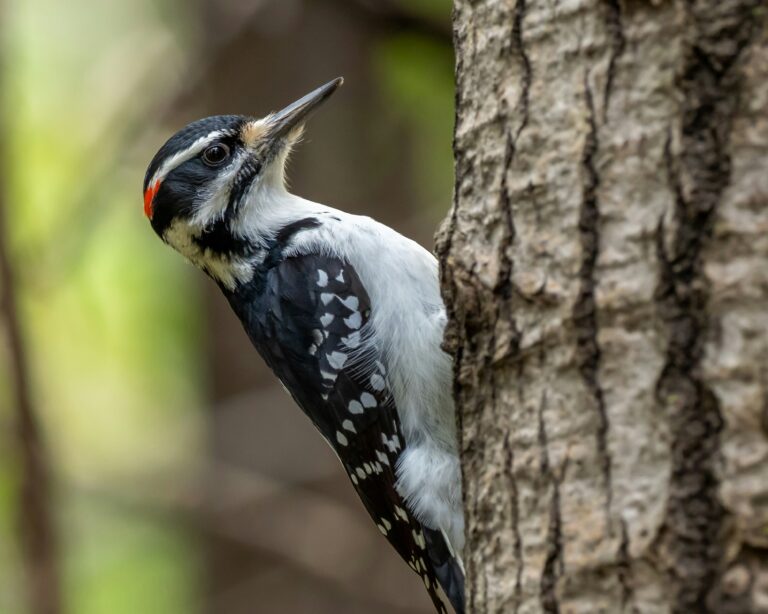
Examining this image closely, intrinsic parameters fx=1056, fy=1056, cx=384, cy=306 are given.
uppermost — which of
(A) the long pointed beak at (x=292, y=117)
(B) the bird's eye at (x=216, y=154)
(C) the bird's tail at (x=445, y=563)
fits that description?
(A) the long pointed beak at (x=292, y=117)

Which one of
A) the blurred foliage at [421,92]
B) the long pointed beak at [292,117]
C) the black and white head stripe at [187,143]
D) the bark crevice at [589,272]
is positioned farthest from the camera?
the blurred foliage at [421,92]

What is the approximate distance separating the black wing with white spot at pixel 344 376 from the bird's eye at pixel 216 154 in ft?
1.98

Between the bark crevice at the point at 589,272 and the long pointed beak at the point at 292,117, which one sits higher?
the long pointed beak at the point at 292,117

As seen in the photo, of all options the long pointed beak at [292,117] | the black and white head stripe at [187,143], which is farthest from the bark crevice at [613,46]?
the black and white head stripe at [187,143]

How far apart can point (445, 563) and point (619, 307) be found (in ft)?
5.99

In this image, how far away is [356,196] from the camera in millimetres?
6371

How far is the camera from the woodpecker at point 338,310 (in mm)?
3824

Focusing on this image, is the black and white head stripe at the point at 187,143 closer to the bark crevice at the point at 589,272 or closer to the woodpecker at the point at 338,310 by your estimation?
the woodpecker at the point at 338,310

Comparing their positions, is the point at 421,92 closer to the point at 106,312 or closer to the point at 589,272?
the point at 106,312

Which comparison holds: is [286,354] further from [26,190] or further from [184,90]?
[26,190]

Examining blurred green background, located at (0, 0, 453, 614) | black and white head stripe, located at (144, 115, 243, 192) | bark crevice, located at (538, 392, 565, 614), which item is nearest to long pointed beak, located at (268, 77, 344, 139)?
black and white head stripe, located at (144, 115, 243, 192)

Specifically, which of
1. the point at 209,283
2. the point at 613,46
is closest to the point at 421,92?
the point at 209,283

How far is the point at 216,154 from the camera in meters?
4.55

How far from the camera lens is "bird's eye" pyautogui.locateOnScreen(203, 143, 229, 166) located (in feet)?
14.8
